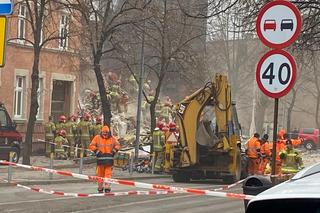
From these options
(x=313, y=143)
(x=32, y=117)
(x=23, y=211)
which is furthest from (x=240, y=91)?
(x=23, y=211)

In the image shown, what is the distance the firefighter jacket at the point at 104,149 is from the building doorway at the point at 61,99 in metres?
20.7

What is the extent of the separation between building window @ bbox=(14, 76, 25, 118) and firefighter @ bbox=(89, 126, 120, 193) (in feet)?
57.7

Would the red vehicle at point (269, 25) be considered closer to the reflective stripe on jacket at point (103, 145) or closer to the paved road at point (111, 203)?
the paved road at point (111, 203)

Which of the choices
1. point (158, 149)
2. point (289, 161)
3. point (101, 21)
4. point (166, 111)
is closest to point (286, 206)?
point (289, 161)

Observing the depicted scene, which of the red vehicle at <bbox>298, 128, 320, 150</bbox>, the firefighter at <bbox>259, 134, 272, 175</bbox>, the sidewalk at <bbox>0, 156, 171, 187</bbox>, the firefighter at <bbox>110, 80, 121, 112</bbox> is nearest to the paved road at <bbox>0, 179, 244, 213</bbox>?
the sidewalk at <bbox>0, 156, 171, 187</bbox>

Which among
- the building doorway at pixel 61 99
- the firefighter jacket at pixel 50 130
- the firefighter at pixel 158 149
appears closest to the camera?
the firefighter at pixel 158 149

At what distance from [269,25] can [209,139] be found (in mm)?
12998

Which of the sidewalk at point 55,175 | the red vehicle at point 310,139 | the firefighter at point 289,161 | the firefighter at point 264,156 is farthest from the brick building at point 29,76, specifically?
the red vehicle at point 310,139

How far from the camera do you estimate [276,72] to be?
8203 mm

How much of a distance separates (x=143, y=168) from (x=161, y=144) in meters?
1.14

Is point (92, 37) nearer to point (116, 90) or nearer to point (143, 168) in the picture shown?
point (143, 168)

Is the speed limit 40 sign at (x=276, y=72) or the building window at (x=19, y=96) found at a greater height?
the building window at (x=19, y=96)

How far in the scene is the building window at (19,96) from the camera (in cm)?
3297

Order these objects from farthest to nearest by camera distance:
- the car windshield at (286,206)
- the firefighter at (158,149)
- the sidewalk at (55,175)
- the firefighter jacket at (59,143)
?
1. the firefighter jacket at (59,143)
2. the firefighter at (158,149)
3. the sidewalk at (55,175)
4. the car windshield at (286,206)
